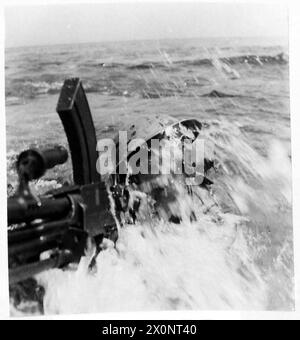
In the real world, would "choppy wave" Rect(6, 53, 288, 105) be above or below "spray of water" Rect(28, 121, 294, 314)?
above

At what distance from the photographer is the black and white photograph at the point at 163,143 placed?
158 cm

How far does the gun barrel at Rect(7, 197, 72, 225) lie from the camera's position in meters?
1.36

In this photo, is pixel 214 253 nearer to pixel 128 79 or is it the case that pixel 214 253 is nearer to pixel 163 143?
pixel 163 143

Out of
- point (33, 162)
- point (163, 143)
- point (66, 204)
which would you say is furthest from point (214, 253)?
point (33, 162)

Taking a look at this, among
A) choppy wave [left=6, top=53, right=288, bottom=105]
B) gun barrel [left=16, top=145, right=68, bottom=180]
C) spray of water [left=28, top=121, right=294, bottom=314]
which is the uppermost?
choppy wave [left=6, top=53, right=288, bottom=105]

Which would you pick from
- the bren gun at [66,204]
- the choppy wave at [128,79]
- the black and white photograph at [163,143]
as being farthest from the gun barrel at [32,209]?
the choppy wave at [128,79]

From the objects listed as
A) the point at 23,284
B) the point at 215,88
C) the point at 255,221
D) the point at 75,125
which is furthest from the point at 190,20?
the point at 23,284

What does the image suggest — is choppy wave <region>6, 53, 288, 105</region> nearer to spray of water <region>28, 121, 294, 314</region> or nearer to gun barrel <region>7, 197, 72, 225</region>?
spray of water <region>28, 121, 294, 314</region>

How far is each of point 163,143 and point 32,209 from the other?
38cm

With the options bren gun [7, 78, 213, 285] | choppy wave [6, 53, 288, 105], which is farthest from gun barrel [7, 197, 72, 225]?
choppy wave [6, 53, 288, 105]

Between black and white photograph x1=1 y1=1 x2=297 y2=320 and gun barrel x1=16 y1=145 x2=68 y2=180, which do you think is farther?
black and white photograph x1=1 y1=1 x2=297 y2=320

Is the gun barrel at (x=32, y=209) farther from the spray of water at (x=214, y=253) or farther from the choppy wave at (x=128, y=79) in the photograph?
the choppy wave at (x=128, y=79)

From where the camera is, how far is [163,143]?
162 centimetres
